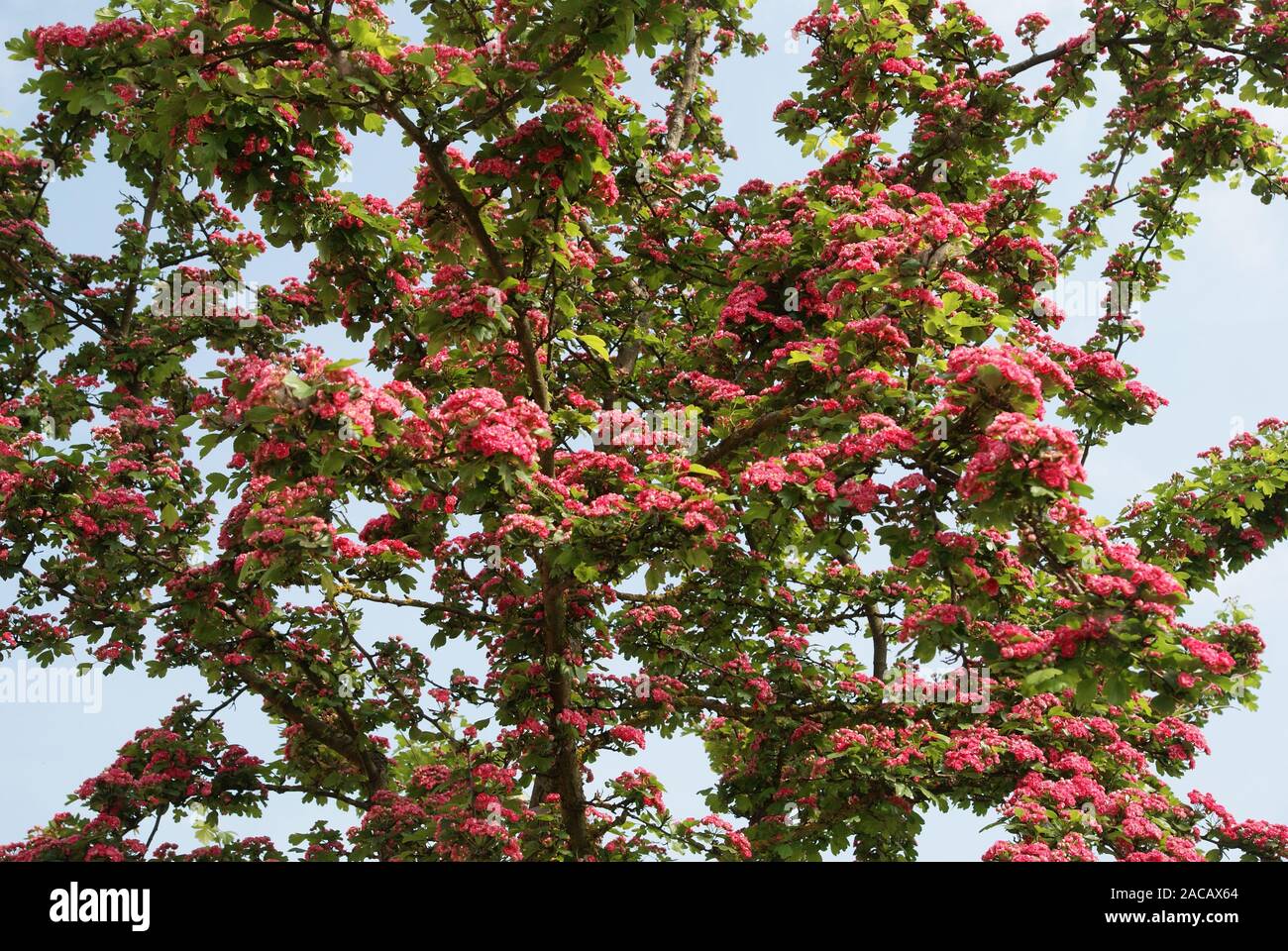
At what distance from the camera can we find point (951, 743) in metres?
10.7

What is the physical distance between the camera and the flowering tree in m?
7.74

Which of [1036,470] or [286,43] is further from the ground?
[286,43]

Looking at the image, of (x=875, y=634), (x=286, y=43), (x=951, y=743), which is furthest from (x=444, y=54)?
(x=875, y=634)

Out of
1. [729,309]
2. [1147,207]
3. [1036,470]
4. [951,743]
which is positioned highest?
[1147,207]

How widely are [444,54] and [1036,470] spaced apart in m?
5.91

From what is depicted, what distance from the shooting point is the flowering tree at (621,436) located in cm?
774

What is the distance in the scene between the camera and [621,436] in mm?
9500

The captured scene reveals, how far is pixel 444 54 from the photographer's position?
8.94 metres

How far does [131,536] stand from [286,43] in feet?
18.5

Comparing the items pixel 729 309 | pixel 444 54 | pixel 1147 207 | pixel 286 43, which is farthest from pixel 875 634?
pixel 286 43
